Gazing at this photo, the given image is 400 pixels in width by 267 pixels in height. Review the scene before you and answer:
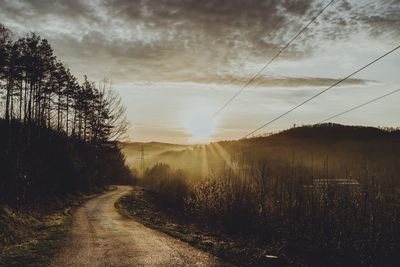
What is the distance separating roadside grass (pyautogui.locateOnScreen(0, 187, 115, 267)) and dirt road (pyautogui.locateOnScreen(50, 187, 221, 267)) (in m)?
0.47

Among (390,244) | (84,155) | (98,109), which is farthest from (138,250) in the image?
(98,109)

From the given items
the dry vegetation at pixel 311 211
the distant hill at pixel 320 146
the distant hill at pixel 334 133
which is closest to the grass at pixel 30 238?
the dry vegetation at pixel 311 211

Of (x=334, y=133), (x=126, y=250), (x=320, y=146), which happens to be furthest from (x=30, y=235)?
(x=334, y=133)

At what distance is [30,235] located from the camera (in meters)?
16.8

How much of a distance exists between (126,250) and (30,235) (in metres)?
6.12

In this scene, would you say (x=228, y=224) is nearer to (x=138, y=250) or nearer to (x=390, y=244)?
(x=138, y=250)

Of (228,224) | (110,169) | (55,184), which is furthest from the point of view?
(110,169)

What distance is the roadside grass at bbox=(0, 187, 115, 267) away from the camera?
11875mm

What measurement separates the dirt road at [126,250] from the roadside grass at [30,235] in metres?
0.47

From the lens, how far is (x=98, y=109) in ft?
228

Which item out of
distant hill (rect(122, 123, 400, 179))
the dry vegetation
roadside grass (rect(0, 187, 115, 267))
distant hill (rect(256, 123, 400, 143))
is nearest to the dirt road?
roadside grass (rect(0, 187, 115, 267))

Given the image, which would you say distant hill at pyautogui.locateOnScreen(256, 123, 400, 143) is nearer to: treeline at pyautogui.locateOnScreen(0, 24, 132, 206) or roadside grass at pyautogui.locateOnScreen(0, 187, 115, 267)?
treeline at pyautogui.locateOnScreen(0, 24, 132, 206)

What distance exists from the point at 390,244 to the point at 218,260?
425 centimetres

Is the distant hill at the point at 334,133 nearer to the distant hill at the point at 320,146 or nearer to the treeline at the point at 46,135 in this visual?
the distant hill at the point at 320,146
